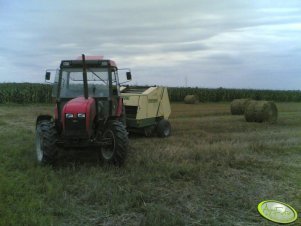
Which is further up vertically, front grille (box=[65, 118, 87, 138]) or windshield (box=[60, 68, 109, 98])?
windshield (box=[60, 68, 109, 98])

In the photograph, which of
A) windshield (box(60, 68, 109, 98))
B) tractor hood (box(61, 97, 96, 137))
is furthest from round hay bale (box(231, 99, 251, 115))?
tractor hood (box(61, 97, 96, 137))

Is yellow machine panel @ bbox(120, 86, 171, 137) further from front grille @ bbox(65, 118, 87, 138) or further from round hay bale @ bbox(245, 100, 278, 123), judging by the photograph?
round hay bale @ bbox(245, 100, 278, 123)

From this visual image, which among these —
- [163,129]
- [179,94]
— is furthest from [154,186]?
[179,94]

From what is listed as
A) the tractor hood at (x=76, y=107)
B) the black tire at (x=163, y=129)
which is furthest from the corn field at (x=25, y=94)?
the tractor hood at (x=76, y=107)

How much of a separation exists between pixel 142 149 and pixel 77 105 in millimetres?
2635

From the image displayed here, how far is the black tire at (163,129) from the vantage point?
12.5 meters

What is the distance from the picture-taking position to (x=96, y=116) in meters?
8.04

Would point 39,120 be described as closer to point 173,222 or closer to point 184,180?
point 184,180

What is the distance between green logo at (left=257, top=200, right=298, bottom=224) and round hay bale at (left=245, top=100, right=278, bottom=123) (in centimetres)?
1196

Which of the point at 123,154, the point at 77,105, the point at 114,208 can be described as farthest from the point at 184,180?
the point at 77,105

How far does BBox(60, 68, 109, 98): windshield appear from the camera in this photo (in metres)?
8.54

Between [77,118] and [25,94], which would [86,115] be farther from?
[25,94]

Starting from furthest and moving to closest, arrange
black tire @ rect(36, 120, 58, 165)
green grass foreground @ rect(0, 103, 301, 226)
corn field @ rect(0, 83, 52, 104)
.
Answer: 1. corn field @ rect(0, 83, 52, 104)
2. black tire @ rect(36, 120, 58, 165)
3. green grass foreground @ rect(0, 103, 301, 226)

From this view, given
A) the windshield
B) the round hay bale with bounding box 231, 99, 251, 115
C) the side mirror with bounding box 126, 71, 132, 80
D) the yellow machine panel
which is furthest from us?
the round hay bale with bounding box 231, 99, 251, 115
